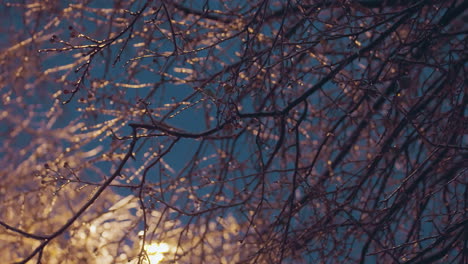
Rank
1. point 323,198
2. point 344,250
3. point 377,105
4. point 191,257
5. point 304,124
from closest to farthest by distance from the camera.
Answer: point 323,198
point 344,250
point 191,257
point 377,105
point 304,124

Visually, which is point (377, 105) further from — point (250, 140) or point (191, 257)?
point (191, 257)

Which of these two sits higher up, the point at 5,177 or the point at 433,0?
the point at 5,177

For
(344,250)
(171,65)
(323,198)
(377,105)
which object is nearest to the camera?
(323,198)

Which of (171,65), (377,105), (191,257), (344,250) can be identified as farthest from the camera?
(377,105)

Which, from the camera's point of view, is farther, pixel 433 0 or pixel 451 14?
pixel 451 14

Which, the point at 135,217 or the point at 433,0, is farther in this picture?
the point at 135,217

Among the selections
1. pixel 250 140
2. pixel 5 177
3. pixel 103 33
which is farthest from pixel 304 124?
pixel 5 177

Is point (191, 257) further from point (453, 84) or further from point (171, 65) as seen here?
point (453, 84)

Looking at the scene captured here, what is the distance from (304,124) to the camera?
A: 6.89 m

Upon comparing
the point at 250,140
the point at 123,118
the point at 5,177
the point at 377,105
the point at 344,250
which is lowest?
the point at 344,250

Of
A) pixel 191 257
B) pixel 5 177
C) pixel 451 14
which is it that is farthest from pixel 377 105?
pixel 5 177

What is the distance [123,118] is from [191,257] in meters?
1.42

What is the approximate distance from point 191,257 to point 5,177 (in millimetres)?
4531

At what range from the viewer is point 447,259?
3877 mm
